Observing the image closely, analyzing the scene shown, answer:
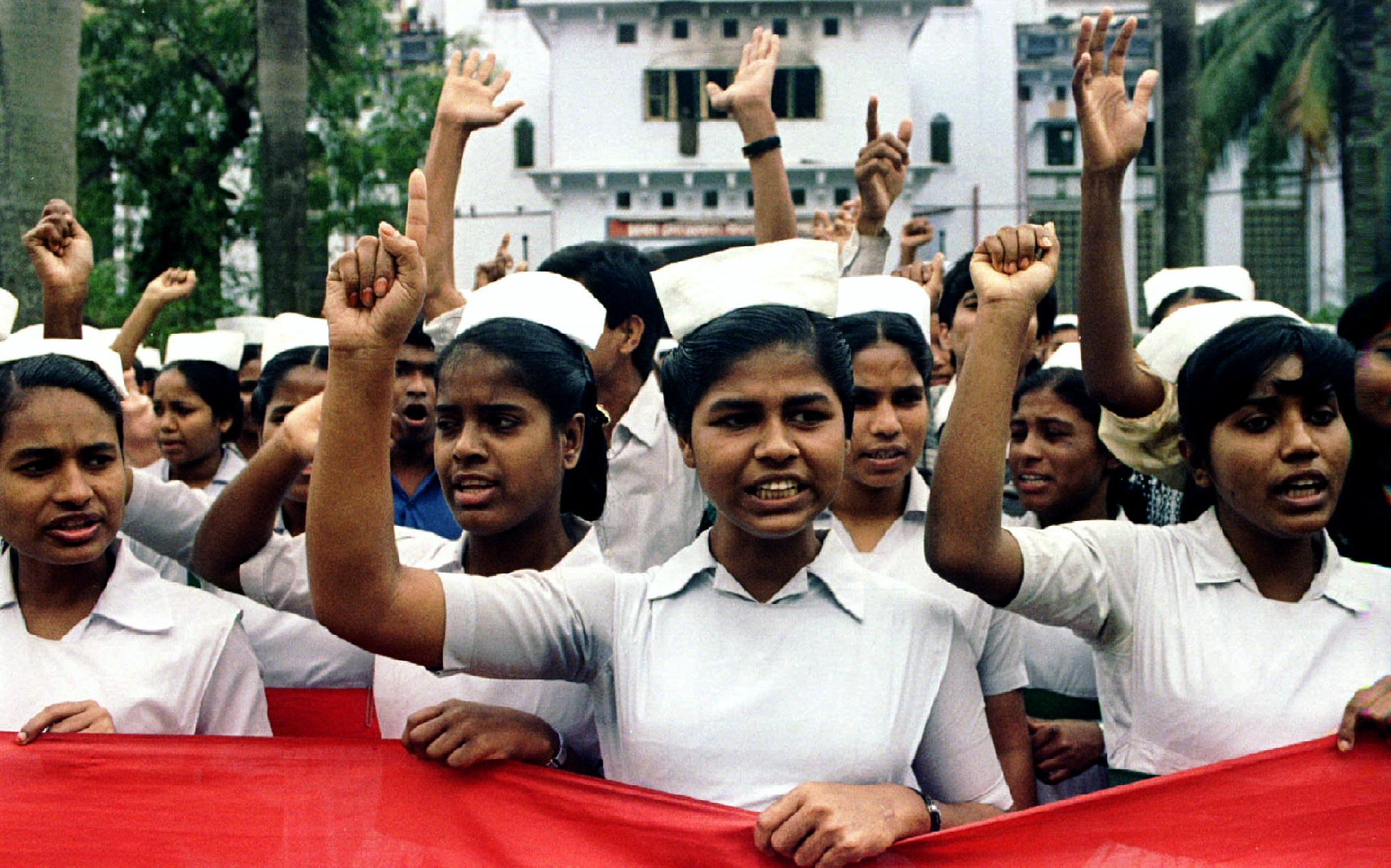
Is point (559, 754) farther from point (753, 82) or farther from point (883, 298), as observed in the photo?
point (753, 82)

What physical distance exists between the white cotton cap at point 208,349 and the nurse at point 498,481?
259 centimetres

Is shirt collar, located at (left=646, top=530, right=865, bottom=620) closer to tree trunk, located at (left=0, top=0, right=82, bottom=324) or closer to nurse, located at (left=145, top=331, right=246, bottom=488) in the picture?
nurse, located at (left=145, top=331, right=246, bottom=488)

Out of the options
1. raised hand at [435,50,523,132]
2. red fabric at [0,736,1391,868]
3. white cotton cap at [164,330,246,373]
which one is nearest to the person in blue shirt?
raised hand at [435,50,523,132]

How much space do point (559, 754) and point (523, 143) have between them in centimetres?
3075

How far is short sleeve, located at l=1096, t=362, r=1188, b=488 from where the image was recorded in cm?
341

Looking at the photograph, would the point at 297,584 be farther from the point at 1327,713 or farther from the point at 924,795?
the point at 1327,713

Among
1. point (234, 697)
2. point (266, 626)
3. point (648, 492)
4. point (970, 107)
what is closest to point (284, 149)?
point (648, 492)

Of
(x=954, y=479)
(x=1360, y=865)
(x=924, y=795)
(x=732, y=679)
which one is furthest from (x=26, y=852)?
(x=1360, y=865)

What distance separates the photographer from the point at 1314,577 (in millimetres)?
2764

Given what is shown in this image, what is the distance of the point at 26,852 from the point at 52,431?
0.78 metres

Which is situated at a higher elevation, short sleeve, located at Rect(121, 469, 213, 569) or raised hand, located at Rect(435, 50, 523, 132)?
raised hand, located at Rect(435, 50, 523, 132)

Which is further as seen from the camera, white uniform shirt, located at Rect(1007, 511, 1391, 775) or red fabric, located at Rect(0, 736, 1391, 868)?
white uniform shirt, located at Rect(1007, 511, 1391, 775)

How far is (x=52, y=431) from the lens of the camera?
2912mm

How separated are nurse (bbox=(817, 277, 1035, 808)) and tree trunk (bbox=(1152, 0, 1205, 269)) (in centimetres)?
701
